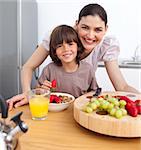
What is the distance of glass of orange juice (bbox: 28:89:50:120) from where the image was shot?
926mm

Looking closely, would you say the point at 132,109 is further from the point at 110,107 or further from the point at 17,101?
the point at 17,101

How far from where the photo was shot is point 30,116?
0.95 m

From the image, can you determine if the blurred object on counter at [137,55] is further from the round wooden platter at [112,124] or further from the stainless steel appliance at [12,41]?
the round wooden platter at [112,124]

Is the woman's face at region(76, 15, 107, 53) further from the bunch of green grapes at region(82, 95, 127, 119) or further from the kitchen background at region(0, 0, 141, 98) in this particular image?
the kitchen background at region(0, 0, 141, 98)

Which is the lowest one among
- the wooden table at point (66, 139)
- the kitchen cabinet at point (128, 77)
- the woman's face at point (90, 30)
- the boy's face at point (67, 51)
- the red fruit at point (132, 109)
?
the kitchen cabinet at point (128, 77)

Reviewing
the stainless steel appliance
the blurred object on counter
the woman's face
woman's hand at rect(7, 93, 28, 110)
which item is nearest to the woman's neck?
the woman's face

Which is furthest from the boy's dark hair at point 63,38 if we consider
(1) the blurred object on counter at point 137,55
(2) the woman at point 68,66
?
(1) the blurred object on counter at point 137,55

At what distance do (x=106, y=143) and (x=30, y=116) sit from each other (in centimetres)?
34

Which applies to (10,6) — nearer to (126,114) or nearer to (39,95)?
(39,95)

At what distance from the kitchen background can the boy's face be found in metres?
1.02

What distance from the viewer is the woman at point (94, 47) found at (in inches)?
50.5

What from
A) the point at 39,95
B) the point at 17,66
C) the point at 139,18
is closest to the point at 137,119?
the point at 39,95

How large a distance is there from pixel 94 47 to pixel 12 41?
1081mm

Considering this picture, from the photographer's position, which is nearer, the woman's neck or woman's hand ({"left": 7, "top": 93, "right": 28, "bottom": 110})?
woman's hand ({"left": 7, "top": 93, "right": 28, "bottom": 110})
